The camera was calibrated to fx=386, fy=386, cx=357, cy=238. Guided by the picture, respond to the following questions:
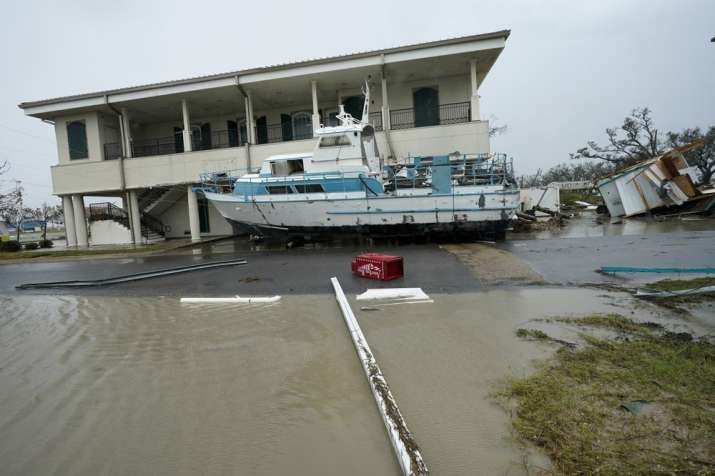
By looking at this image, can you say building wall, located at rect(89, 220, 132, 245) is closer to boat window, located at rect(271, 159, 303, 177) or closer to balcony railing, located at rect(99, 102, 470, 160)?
balcony railing, located at rect(99, 102, 470, 160)

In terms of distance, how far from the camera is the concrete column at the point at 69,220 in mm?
19156

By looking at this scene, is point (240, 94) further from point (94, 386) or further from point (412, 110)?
point (94, 386)

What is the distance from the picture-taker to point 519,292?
5.65 metres

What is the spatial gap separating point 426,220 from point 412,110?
7352 millimetres

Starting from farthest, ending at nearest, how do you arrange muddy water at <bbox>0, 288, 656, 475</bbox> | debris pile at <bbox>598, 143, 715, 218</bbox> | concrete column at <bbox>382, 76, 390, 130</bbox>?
concrete column at <bbox>382, 76, 390, 130</bbox>
debris pile at <bbox>598, 143, 715, 218</bbox>
muddy water at <bbox>0, 288, 656, 475</bbox>

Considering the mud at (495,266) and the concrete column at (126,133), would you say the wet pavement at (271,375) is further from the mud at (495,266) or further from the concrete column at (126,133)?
the concrete column at (126,133)

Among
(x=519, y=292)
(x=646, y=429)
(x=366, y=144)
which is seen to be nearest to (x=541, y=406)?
(x=646, y=429)

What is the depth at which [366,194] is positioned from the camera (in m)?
12.5

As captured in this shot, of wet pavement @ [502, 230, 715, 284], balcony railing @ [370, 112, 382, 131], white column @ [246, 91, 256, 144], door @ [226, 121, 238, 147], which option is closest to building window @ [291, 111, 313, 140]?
white column @ [246, 91, 256, 144]

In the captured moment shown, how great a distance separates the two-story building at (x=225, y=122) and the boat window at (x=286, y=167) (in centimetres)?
312

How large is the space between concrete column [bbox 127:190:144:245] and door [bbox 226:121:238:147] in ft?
17.2

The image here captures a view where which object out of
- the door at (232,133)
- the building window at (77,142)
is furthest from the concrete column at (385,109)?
the building window at (77,142)

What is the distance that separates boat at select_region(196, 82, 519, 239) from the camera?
1208 cm

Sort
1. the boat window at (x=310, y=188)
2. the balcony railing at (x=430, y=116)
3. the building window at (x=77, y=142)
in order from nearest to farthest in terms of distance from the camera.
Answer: the boat window at (x=310, y=188)
the balcony railing at (x=430, y=116)
the building window at (x=77, y=142)
